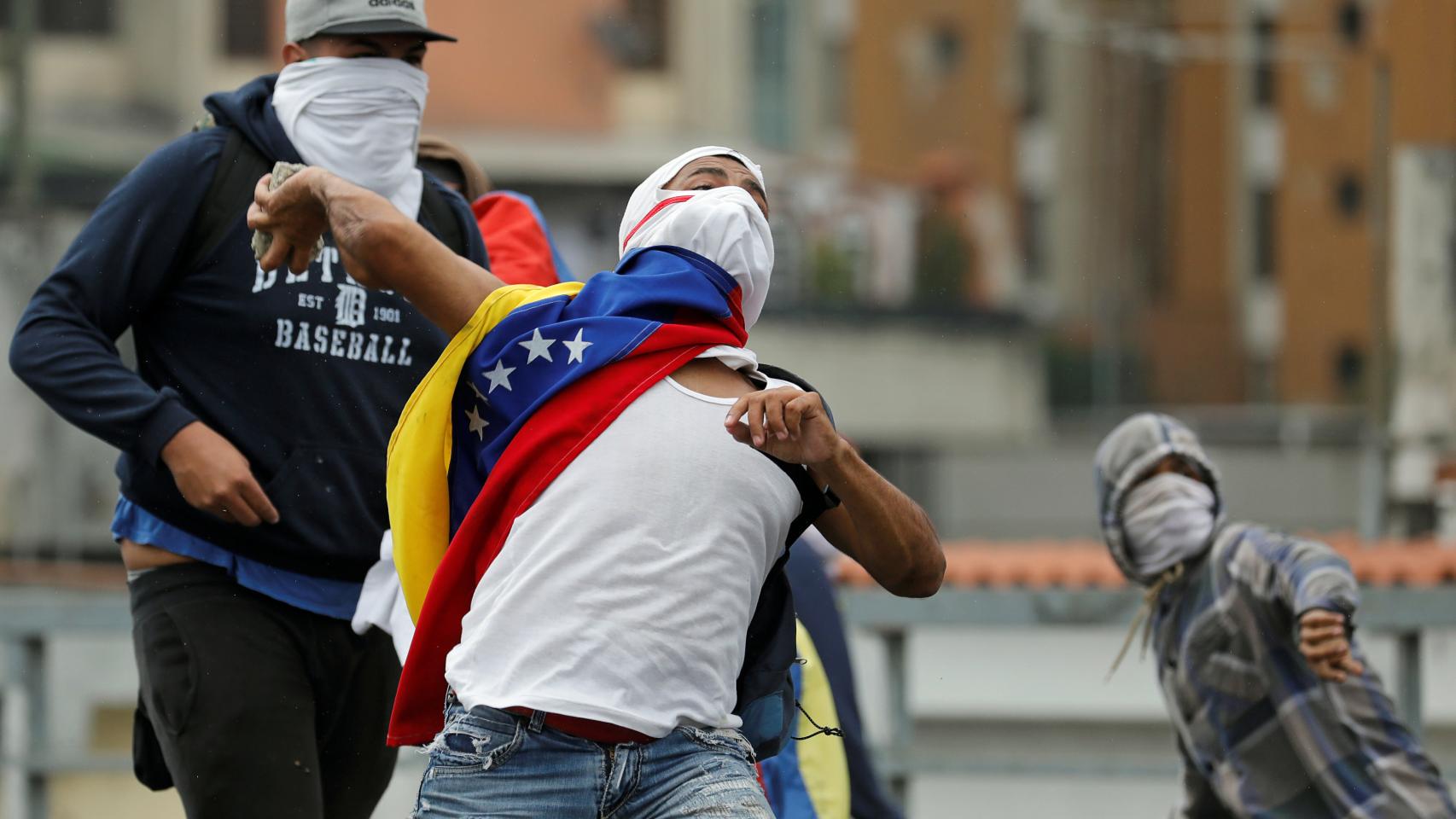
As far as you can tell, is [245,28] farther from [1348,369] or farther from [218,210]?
Answer: [218,210]

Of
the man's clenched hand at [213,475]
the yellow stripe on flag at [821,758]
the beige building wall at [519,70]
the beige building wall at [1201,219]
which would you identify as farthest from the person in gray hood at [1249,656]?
the beige building wall at [1201,219]

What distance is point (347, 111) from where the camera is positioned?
4660 millimetres

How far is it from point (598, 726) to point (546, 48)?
→ 127ft

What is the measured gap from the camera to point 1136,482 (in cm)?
626

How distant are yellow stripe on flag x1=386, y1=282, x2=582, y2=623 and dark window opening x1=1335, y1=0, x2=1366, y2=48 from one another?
49548 millimetres

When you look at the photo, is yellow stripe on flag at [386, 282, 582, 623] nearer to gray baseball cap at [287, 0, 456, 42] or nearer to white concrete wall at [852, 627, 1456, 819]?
gray baseball cap at [287, 0, 456, 42]

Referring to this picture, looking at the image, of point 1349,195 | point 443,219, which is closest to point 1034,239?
point 1349,195

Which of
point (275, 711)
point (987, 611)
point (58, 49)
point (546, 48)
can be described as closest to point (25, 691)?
point (987, 611)

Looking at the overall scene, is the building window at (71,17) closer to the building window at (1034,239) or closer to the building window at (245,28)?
the building window at (245,28)

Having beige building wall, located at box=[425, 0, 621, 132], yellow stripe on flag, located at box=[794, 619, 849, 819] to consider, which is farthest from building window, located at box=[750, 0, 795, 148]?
yellow stripe on flag, located at box=[794, 619, 849, 819]

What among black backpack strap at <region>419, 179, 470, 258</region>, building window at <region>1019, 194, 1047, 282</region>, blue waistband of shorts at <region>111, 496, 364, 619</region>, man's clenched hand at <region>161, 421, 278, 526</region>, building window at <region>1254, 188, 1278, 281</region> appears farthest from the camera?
building window at <region>1019, 194, 1047, 282</region>

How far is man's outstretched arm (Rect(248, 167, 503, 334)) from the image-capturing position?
358 cm

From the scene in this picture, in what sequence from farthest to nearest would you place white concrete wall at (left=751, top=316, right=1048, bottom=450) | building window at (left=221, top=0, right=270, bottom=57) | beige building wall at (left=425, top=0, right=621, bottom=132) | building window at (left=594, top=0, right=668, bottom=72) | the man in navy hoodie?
building window at (left=594, top=0, right=668, bottom=72) < beige building wall at (left=425, top=0, right=621, bottom=132) < building window at (left=221, top=0, right=270, bottom=57) < white concrete wall at (left=751, top=316, right=1048, bottom=450) < the man in navy hoodie

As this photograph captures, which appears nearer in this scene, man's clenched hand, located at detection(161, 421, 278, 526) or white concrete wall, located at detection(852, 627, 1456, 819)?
man's clenched hand, located at detection(161, 421, 278, 526)
